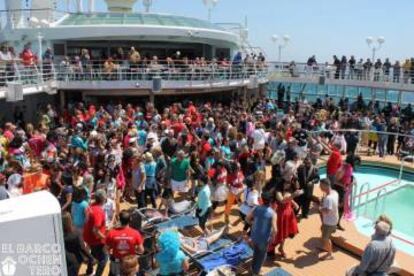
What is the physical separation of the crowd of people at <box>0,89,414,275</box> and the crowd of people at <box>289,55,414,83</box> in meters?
11.5

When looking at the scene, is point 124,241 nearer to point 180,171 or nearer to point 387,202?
point 180,171

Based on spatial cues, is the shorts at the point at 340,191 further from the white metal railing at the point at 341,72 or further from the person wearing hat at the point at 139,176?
the white metal railing at the point at 341,72

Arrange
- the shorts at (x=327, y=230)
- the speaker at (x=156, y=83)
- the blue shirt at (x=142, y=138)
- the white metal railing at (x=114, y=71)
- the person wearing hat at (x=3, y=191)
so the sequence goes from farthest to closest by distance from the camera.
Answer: the speaker at (x=156, y=83) → the white metal railing at (x=114, y=71) → the blue shirt at (x=142, y=138) → the shorts at (x=327, y=230) → the person wearing hat at (x=3, y=191)

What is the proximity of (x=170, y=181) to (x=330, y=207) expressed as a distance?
133 inches

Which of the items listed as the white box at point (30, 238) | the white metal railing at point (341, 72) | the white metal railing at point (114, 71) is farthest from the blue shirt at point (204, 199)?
the white metal railing at point (341, 72)

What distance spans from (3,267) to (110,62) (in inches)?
597

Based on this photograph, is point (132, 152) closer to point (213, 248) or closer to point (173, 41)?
point (213, 248)

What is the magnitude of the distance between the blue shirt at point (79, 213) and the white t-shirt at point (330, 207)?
13.3 feet

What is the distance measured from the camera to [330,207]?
7.36m

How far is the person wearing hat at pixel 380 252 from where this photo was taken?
5254 millimetres

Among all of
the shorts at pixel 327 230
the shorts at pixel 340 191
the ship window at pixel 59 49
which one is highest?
the ship window at pixel 59 49

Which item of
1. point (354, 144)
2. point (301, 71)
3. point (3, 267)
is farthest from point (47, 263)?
point (301, 71)

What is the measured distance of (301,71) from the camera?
2664cm

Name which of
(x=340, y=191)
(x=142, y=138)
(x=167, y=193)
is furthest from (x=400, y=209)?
(x=142, y=138)
